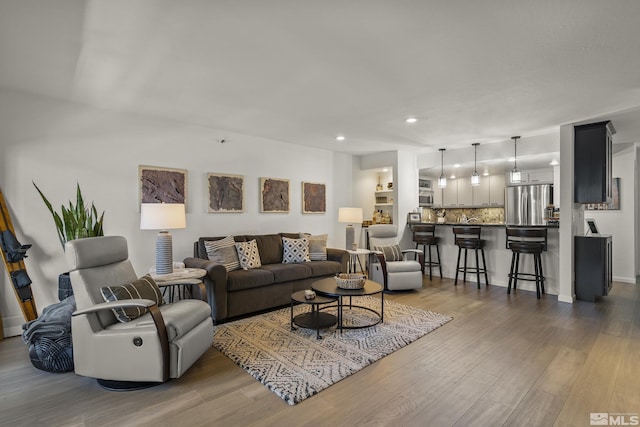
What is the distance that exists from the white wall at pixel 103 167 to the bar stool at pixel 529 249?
3.77m

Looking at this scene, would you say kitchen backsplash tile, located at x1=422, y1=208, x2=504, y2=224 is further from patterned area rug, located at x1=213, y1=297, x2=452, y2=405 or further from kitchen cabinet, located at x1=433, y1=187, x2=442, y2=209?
patterned area rug, located at x1=213, y1=297, x2=452, y2=405

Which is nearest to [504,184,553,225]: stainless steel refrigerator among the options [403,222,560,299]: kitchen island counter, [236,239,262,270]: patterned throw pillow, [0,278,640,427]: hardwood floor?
[403,222,560,299]: kitchen island counter

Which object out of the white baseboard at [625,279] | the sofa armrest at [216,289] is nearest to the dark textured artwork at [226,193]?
the sofa armrest at [216,289]

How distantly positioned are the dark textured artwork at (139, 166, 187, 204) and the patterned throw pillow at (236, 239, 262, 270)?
102 centimetres

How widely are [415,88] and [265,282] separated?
2.74 meters

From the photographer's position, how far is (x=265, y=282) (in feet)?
Result: 13.2

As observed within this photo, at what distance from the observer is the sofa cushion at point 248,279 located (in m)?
3.76

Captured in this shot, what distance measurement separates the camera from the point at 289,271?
430 centimetres

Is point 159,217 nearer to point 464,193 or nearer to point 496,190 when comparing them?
point 464,193

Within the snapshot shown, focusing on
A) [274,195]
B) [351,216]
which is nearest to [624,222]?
[351,216]

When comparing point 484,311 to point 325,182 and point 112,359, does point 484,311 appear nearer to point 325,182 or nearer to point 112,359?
point 325,182

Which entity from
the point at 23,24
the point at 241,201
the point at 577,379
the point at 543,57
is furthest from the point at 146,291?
the point at 543,57

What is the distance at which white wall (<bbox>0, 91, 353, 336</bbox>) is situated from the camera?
3.38 metres

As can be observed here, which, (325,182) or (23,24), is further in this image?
(325,182)
